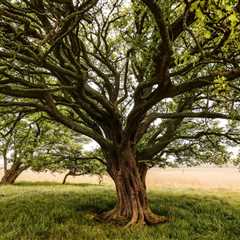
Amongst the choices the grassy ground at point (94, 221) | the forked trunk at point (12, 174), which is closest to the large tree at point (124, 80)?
the grassy ground at point (94, 221)

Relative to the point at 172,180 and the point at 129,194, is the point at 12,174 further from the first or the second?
the point at 129,194

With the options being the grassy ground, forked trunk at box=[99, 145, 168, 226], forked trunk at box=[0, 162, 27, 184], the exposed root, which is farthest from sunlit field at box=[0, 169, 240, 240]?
forked trunk at box=[0, 162, 27, 184]

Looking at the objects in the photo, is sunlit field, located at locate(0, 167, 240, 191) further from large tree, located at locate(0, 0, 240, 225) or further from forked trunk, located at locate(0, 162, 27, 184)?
large tree, located at locate(0, 0, 240, 225)

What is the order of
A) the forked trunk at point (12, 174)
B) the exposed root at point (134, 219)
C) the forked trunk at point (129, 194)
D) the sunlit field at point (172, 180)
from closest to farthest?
the exposed root at point (134, 219)
the forked trunk at point (129, 194)
the forked trunk at point (12, 174)
the sunlit field at point (172, 180)

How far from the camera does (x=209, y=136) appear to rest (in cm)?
2055

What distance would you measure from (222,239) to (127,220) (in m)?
4.02

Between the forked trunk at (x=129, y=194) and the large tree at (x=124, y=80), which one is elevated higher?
the large tree at (x=124, y=80)

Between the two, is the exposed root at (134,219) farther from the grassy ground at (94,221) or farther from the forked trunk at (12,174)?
the forked trunk at (12,174)

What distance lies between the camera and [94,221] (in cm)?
1584

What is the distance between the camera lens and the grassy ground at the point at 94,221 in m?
13.9

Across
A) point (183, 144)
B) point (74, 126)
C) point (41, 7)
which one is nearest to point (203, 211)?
point (183, 144)

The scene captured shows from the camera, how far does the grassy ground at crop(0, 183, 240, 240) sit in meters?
13.9

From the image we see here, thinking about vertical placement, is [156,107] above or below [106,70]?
below

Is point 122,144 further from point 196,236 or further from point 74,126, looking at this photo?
point 196,236
